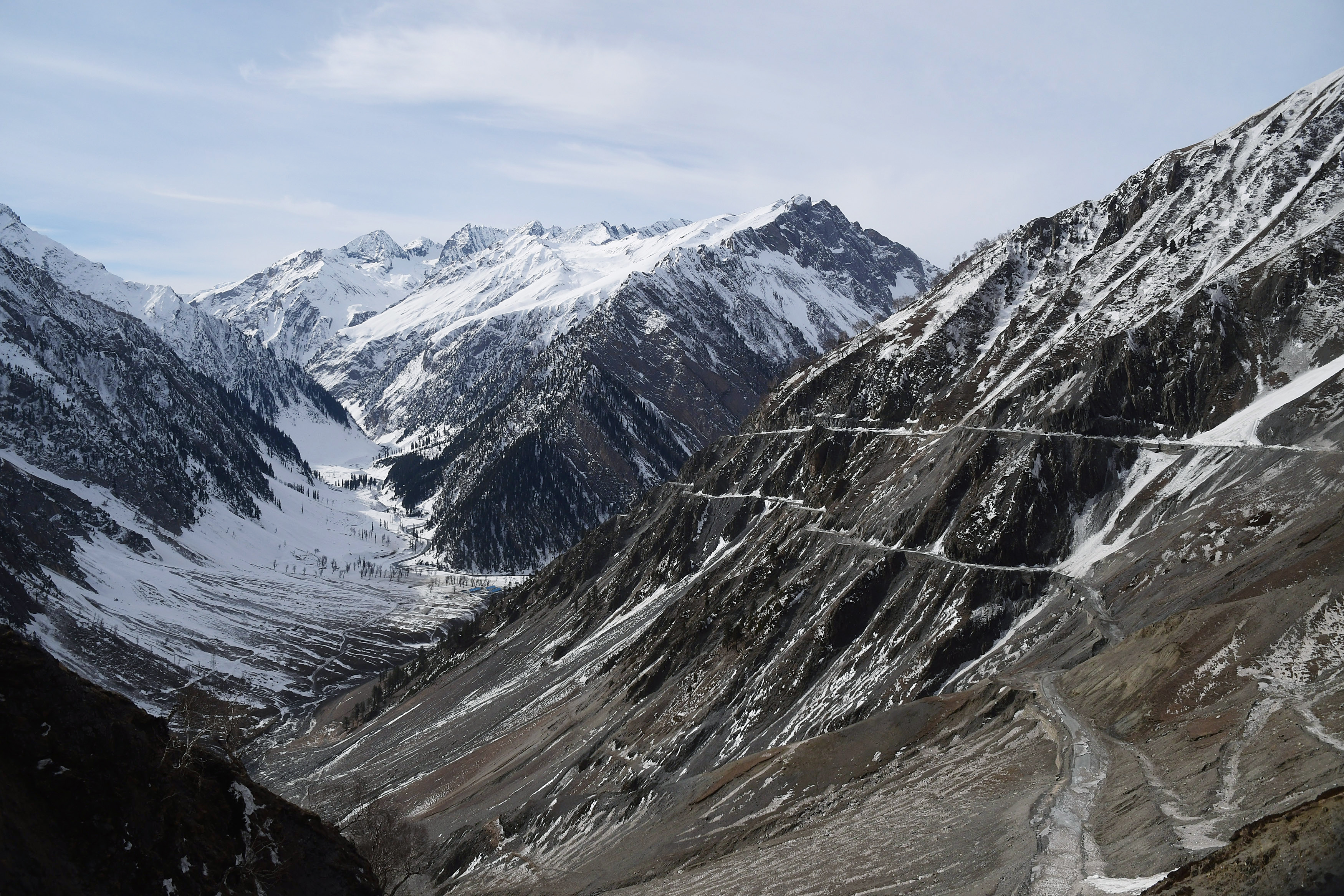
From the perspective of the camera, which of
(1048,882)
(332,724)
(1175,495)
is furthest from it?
(332,724)

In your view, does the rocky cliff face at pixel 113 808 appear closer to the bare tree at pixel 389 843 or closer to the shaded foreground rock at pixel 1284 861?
the bare tree at pixel 389 843

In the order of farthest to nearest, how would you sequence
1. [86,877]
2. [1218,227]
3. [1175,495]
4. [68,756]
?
[1218,227]
[1175,495]
[68,756]
[86,877]

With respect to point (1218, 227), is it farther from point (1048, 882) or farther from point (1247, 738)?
point (1048, 882)

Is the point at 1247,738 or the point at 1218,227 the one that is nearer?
the point at 1247,738

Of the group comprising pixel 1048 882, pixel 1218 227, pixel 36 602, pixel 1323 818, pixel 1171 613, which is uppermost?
pixel 36 602

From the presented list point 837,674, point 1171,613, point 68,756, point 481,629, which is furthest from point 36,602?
point 1171,613

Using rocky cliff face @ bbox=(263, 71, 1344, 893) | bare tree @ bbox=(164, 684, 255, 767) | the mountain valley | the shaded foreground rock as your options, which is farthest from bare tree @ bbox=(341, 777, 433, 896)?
the shaded foreground rock

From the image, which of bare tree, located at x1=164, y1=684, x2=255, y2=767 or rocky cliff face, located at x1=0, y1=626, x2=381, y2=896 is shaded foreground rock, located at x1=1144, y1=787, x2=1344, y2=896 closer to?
rocky cliff face, located at x1=0, y1=626, x2=381, y2=896

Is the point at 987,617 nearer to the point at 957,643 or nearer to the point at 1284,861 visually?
the point at 957,643
